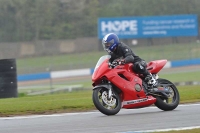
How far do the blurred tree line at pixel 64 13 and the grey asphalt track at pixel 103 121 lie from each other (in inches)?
1480

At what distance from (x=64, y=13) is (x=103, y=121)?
43169 mm

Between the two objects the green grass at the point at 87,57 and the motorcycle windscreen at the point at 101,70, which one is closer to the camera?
the motorcycle windscreen at the point at 101,70

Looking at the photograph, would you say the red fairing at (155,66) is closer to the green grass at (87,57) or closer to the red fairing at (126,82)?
the red fairing at (126,82)

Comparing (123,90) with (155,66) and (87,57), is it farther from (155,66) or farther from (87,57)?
(87,57)

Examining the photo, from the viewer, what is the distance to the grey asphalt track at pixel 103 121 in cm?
869

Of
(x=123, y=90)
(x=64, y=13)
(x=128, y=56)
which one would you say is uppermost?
(x=64, y=13)

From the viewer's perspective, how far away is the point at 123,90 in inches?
421

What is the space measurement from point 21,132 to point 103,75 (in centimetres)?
242

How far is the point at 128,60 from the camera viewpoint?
35.1ft

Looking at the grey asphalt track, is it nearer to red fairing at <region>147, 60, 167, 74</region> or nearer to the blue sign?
red fairing at <region>147, 60, 167, 74</region>

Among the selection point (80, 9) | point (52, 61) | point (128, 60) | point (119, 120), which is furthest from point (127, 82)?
point (80, 9)

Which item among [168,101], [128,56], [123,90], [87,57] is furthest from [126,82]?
[87,57]

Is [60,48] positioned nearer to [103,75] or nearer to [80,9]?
[80,9]

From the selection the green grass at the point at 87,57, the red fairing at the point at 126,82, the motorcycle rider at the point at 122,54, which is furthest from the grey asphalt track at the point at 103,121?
the green grass at the point at 87,57
